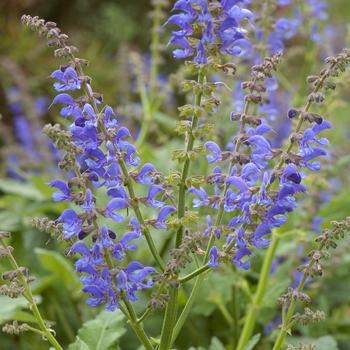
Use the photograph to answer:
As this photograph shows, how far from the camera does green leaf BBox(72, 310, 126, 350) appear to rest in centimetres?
183

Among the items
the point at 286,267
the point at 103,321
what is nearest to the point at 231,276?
Result: the point at 286,267

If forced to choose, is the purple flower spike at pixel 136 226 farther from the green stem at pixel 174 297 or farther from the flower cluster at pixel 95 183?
the green stem at pixel 174 297

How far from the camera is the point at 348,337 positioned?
9.18ft

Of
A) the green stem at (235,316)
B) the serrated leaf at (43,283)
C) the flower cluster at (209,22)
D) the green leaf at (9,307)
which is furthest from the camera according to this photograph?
the serrated leaf at (43,283)

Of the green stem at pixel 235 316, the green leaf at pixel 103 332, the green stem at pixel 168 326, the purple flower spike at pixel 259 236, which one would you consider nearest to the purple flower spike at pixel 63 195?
the green stem at pixel 168 326

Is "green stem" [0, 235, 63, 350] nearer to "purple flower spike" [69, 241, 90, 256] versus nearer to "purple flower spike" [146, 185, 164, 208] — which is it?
"purple flower spike" [69, 241, 90, 256]

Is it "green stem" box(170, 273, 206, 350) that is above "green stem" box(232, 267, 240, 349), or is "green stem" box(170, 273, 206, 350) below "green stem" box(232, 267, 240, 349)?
above

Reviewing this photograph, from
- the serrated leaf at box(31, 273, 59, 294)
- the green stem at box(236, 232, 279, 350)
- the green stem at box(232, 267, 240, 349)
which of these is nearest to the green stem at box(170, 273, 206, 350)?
the green stem at box(236, 232, 279, 350)

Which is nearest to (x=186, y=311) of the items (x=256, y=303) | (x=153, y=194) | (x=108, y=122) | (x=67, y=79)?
(x=153, y=194)

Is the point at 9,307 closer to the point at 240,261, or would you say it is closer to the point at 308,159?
the point at 240,261

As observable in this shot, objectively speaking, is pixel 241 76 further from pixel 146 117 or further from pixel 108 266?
pixel 108 266

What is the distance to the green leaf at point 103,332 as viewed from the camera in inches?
72.1

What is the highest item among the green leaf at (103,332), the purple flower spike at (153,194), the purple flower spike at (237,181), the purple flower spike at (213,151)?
the purple flower spike at (213,151)

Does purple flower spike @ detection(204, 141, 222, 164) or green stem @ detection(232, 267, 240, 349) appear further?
green stem @ detection(232, 267, 240, 349)
